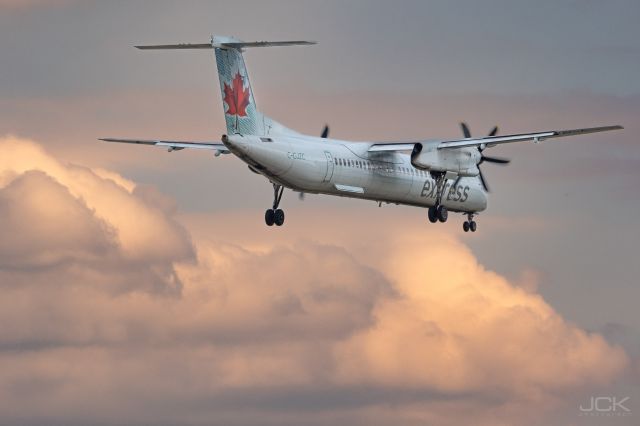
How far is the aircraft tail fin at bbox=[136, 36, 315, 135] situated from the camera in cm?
7506

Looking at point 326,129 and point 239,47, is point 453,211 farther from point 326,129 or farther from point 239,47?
point 239,47

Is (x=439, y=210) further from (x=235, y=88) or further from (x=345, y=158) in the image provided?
(x=235, y=88)

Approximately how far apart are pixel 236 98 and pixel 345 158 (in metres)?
7.35

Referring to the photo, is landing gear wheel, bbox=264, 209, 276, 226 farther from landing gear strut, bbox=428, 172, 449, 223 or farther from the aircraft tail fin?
landing gear strut, bbox=428, 172, 449, 223

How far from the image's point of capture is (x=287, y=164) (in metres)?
75.8

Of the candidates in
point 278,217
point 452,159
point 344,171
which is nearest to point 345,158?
point 344,171

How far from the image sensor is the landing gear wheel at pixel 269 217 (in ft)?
267

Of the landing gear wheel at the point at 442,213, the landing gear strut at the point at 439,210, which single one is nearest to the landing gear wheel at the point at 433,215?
the landing gear strut at the point at 439,210

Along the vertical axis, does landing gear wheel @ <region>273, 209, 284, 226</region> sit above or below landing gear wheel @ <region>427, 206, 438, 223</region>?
below

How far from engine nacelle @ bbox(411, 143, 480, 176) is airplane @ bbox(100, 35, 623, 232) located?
0.17 feet

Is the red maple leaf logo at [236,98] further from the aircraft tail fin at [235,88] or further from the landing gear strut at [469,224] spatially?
the landing gear strut at [469,224]

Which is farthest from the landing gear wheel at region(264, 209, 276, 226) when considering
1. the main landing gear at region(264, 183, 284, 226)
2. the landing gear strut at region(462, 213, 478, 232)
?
the landing gear strut at region(462, 213, 478, 232)

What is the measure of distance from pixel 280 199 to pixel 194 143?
286 inches

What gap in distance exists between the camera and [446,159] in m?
85.4
